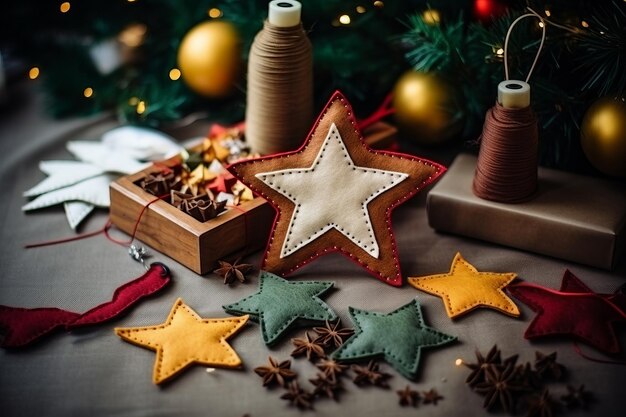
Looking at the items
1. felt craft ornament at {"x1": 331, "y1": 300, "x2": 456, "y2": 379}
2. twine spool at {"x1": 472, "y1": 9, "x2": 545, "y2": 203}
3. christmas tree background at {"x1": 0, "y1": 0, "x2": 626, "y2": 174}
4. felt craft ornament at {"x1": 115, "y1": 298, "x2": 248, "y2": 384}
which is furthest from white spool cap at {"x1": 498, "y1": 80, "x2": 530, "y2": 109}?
felt craft ornament at {"x1": 115, "y1": 298, "x2": 248, "y2": 384}

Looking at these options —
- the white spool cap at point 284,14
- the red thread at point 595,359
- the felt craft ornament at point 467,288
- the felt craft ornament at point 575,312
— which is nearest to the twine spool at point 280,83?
the white spool cap at point 284,14

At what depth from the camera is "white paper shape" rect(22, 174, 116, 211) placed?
53.1 inches

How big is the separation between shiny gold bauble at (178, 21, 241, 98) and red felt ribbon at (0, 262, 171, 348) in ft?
1.65

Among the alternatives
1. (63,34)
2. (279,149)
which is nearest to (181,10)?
(63,34)

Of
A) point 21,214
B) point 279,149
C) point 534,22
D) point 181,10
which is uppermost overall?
point 534,22

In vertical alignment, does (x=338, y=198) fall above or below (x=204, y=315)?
above

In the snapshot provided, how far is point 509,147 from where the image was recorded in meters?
1.19

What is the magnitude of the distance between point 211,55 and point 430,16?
1.36 feet

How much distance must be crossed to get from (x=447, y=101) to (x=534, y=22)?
22 centimetres

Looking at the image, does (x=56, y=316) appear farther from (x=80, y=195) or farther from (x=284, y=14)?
(x=284, y=14)

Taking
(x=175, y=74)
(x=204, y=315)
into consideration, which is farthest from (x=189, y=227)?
(x=175, y=74)

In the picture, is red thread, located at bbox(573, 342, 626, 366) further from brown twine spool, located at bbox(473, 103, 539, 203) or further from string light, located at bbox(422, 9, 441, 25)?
string light, located at bbox(422, 9, 441, 25)

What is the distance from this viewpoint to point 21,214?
135cm

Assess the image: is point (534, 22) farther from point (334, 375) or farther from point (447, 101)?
point (334, 375)
